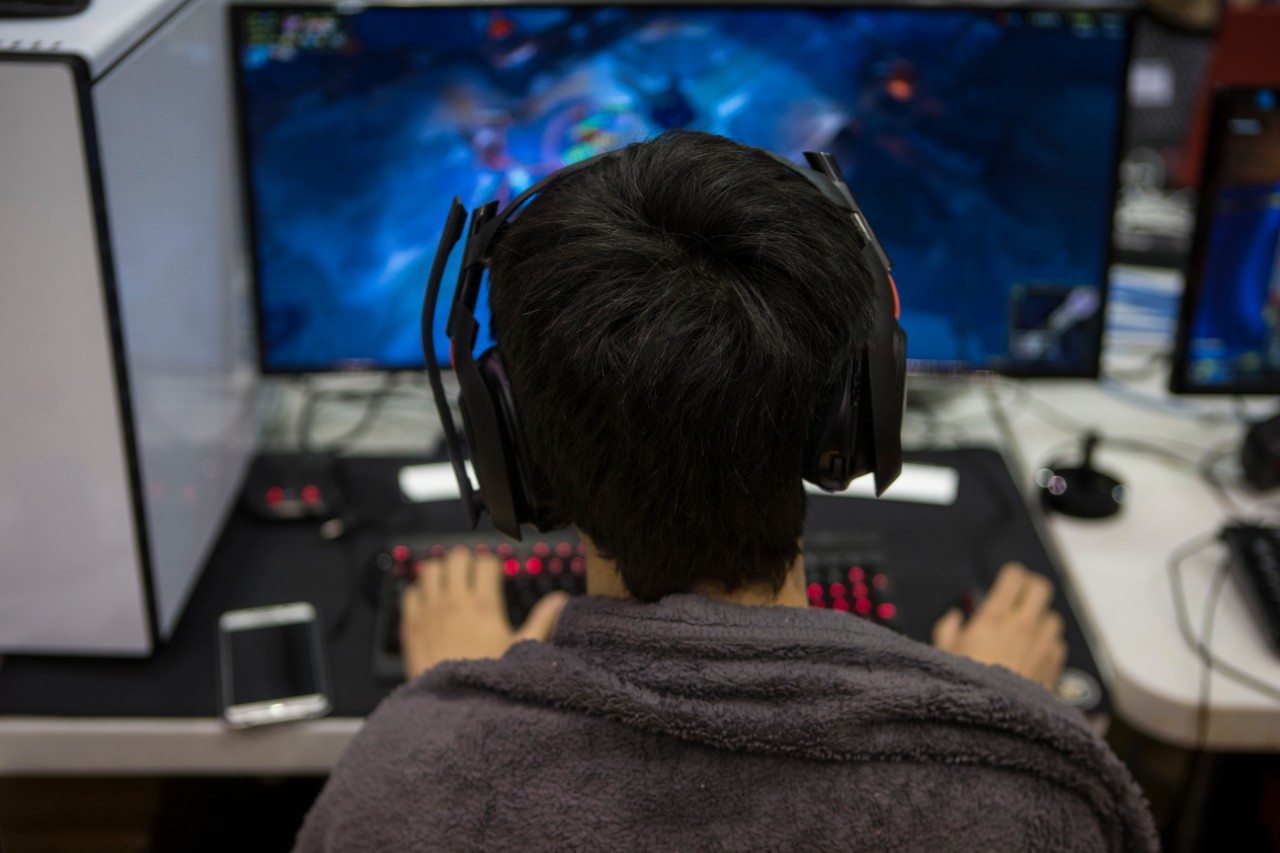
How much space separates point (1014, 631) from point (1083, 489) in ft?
0.90

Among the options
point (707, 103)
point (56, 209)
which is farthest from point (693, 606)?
point (707, 103)

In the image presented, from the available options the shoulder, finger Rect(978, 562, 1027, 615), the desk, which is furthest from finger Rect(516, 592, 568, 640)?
the desk

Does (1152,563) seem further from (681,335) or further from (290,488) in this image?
(290,488)

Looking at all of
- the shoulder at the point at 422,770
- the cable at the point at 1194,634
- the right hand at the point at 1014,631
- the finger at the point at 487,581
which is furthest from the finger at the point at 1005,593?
the shoulder at the point at 422,770

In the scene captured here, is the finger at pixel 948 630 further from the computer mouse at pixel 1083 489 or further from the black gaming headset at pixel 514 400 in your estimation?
the black gaming headset at pixel 514 400

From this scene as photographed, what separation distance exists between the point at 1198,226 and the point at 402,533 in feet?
2.78

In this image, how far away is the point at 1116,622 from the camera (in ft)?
3.50

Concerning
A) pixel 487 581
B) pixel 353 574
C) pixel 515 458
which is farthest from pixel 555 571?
pixel 515 458

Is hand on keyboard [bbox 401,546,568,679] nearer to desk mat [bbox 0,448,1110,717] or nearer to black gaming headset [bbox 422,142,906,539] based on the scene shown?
desk mat [bbox 0,448,1110,717]

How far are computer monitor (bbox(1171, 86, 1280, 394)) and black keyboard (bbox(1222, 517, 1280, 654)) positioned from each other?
0.63 feet

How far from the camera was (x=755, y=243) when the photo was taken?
23.3 inches

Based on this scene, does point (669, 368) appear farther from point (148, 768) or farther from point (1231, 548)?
point (1231, 548)

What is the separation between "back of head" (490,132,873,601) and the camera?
582 millimetres

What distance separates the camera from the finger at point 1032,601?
3.38 ft
